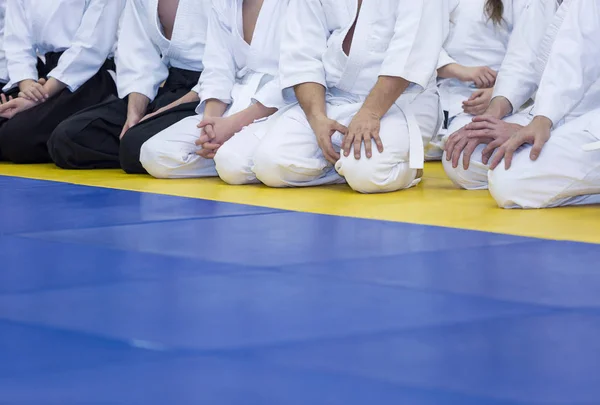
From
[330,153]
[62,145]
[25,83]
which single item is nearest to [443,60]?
[330,153]

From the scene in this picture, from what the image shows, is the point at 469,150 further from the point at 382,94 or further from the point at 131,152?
the point at 131,152

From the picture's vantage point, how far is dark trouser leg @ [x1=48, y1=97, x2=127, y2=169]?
459 centimetres

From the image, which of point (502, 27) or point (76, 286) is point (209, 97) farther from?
point (76, 286)

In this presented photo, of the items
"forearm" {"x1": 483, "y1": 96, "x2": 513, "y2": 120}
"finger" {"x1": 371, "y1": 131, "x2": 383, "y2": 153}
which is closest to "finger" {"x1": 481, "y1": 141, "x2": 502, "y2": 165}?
"forearm" {"x1": 483, "y1": 96, "x2": 513, "y2": 120}

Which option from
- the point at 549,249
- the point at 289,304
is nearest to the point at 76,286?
the point at 289,304

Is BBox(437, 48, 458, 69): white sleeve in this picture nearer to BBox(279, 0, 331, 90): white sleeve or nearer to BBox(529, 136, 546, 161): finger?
BBox(279, 0, 331, 90): white sleeve

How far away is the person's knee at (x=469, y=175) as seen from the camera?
3564 mm

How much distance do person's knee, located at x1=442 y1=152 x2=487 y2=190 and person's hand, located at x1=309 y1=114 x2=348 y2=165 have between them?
423 mm

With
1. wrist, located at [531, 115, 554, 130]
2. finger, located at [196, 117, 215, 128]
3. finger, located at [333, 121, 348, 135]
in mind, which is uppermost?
wrist, located at [531, 115, 554, 130]

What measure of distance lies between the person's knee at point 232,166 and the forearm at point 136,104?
90 centimetres

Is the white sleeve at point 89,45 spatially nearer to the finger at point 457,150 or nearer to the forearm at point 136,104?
the forearm at point 136,104

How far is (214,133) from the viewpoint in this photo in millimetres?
4074

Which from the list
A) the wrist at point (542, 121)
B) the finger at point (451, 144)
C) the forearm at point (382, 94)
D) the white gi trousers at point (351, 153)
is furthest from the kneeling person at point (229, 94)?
the wrist at point (542, 121)

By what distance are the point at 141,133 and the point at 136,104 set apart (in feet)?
1.42
